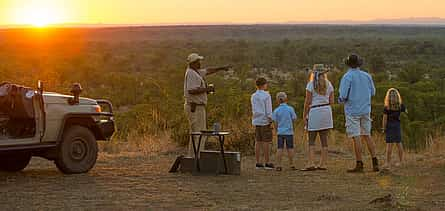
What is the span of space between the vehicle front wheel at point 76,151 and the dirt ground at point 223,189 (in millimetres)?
195

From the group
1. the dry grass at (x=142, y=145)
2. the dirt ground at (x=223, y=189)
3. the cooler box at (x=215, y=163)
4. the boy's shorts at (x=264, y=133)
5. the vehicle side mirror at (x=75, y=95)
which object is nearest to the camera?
Result: the dirt ground at (x=223, y=189)

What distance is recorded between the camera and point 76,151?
1251cm

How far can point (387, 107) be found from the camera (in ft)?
43.8

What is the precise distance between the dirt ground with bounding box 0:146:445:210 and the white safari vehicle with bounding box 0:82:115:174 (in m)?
0.27

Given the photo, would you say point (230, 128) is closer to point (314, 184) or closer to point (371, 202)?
point (314, 184)

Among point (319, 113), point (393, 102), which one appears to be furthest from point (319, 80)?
point (393, 102)

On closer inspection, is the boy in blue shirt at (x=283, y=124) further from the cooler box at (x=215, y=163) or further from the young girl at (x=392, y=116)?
the young girl at (x=392, y=116)

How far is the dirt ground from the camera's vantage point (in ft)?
31.6

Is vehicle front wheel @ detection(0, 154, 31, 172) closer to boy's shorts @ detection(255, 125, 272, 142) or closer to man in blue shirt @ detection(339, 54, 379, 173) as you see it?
boy's shorts @ detection(255, 125, 272, 142)

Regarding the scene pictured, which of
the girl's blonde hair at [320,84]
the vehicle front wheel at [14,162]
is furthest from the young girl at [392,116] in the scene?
Result: the vehicle front wheel at [14,162]

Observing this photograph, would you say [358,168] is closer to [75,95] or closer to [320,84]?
[320,84]

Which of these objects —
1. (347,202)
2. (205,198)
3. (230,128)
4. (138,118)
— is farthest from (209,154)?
(138,118)

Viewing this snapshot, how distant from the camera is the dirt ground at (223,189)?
31.6 feet

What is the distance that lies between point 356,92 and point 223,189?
2.99m
